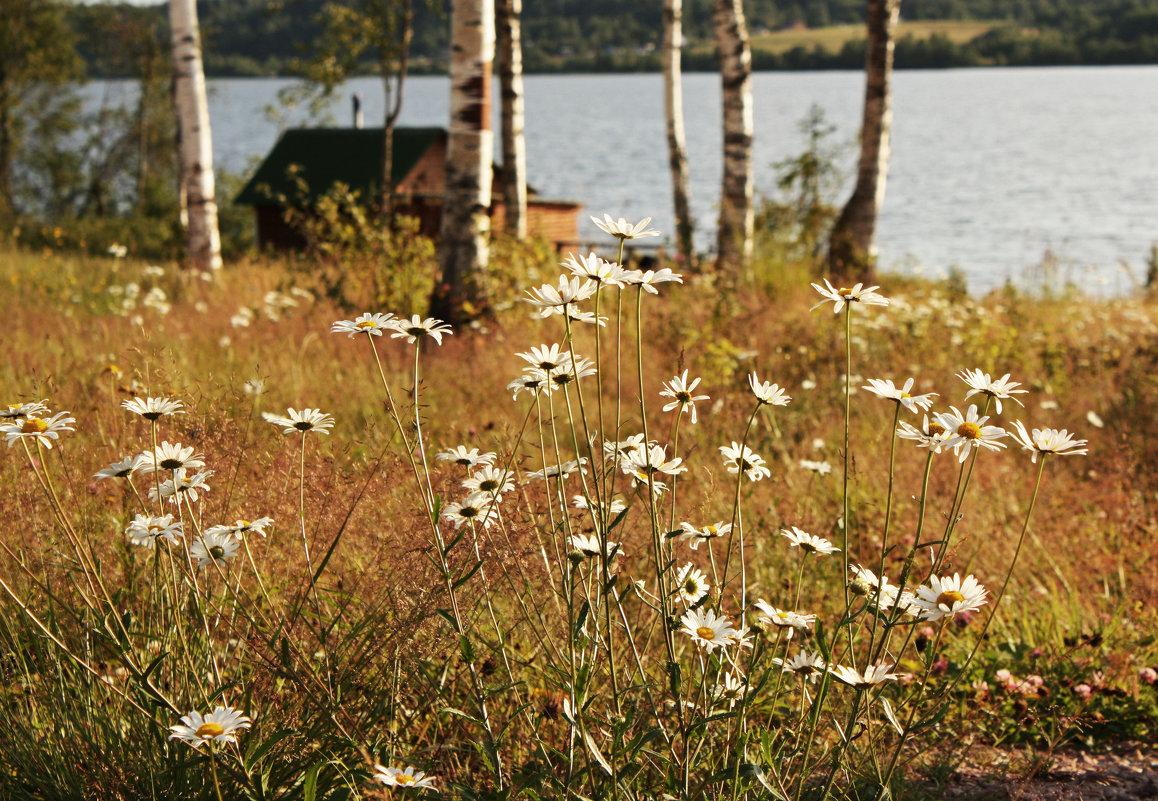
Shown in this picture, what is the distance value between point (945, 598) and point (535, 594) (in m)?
1.08

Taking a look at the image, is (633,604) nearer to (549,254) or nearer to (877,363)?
(877,363)

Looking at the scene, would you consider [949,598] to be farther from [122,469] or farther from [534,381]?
[122,469]

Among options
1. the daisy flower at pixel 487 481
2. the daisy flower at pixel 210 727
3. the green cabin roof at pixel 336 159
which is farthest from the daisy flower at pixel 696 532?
the green cabin roof at pixel 336 159

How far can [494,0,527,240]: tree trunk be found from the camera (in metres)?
11.0

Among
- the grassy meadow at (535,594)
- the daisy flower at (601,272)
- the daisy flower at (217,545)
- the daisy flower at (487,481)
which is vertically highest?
the daisy flower at (601,272)

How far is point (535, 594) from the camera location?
2.41m

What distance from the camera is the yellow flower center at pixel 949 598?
5.57ft

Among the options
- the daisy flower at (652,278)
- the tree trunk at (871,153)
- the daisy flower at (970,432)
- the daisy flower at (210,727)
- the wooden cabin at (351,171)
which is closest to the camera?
the daisy flower at (210,727)

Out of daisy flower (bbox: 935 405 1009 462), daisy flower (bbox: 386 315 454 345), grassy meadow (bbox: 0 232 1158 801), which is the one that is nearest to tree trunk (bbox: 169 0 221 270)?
grassy meadow (bbox: 0 232 1158 801)

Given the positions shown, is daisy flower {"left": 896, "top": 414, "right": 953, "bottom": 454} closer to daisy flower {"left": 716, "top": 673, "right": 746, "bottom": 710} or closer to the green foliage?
daisy flower {"left": 716, "top": 673, "right": 746, "bottom": 710}

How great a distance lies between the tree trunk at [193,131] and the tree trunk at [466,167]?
4.10 meters

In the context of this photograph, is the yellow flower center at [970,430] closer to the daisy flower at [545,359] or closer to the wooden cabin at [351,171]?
the daisy flower at [545,359]

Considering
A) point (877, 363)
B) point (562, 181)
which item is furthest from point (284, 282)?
point (562, 181)

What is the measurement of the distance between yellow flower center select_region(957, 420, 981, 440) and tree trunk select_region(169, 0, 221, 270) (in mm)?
10097
